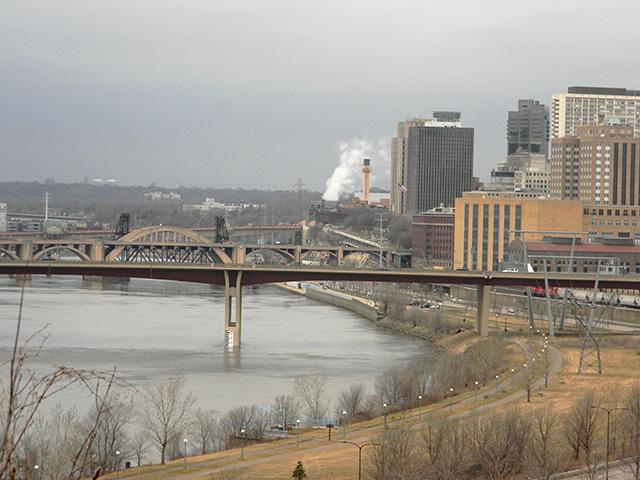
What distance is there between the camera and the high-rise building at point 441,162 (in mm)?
166875

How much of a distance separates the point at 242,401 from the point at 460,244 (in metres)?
52.6

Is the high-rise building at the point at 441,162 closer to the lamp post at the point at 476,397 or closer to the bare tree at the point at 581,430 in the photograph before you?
the lamp post at the point at 476,397

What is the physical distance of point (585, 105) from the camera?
158 m

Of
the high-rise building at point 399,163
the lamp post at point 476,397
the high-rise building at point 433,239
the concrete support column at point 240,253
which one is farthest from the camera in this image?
the high-rise building at point 399,163

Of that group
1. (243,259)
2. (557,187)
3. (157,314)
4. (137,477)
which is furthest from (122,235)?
(137,477)

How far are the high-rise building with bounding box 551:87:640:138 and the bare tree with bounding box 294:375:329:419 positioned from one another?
4660 inches

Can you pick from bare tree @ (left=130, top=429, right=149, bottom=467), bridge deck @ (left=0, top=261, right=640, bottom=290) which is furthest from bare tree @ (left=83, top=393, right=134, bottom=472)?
bridge deck @ (left=0, top=261, right=640, bottom=290)

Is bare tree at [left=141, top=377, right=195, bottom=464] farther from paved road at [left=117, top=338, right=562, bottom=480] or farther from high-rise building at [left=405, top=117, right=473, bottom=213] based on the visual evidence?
high-rise building at [left=405, top=117, right=473, bottom=213]

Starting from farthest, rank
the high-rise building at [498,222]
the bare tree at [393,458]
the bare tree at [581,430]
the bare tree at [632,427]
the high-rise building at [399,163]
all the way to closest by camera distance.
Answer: the high-rise building at [399,163]
the high-rise building at [498,222]
the bare tree at [581,430]
the bare tree at [632,427]
the bare tree at [393,458]

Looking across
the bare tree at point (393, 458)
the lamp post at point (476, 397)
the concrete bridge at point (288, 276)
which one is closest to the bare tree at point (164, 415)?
the bare tree at point (393, 458)

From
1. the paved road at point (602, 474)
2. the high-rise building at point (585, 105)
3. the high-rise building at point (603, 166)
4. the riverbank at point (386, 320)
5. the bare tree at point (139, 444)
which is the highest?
the high-rise building at point (585, 105)

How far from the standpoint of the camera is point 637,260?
78438mm

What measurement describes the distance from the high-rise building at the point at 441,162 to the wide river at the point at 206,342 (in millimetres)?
80667

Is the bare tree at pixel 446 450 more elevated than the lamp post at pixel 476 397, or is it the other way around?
the bare tree at pixel 446 450
